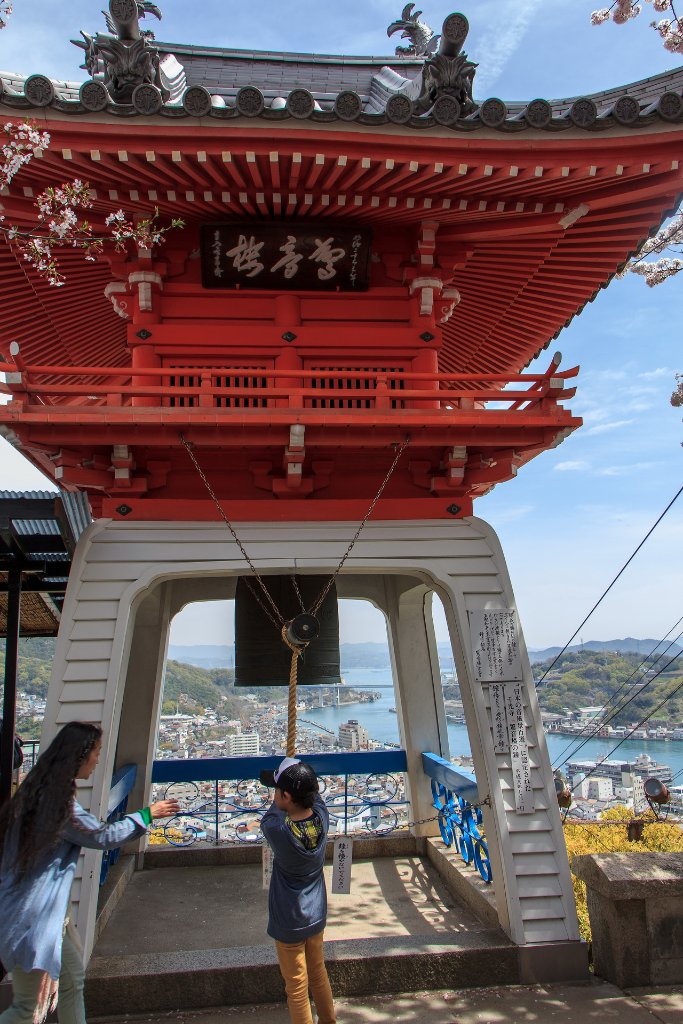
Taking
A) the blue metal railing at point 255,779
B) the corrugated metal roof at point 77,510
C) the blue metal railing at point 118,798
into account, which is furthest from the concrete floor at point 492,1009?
the corrugated metal roof at point 77,510

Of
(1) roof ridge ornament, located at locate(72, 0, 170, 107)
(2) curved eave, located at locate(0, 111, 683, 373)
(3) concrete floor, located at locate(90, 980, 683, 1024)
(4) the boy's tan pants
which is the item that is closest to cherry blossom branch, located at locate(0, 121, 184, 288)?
Result: (2) curved eave, located at locate(0, 111, 683, 373)

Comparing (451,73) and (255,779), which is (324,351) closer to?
(451,73)

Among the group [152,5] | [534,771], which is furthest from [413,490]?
[152,5]

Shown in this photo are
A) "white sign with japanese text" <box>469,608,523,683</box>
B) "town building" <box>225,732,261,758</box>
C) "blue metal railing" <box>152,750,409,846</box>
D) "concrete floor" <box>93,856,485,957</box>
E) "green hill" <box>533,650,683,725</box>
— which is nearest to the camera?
"white sign with japanese text" <box>469,608,523,683</box>

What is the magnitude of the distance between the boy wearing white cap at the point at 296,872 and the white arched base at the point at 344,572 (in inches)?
75.7

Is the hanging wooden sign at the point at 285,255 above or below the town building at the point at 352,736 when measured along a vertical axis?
above

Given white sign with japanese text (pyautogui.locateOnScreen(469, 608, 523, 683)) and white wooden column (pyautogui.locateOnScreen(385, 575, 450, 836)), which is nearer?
white sign with japanese text (pyautogui.locateOnScreen(469, 608, 523, 683))

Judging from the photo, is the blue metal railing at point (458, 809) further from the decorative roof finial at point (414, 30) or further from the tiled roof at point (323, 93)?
the decorative roof finial at point (414, 30)

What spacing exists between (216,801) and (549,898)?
15.9 feet

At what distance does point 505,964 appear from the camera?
5.43 m

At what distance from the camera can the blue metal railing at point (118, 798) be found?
7.47 meters

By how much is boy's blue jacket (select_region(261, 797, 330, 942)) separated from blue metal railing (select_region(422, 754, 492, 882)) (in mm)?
2318

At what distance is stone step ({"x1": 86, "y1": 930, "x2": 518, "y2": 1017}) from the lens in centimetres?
501

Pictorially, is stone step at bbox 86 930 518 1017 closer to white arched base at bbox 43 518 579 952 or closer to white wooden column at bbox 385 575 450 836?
white arched base at bbox 43 518 579 952
